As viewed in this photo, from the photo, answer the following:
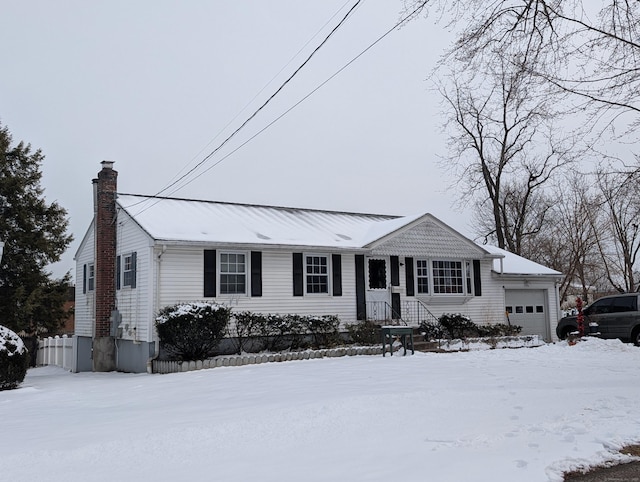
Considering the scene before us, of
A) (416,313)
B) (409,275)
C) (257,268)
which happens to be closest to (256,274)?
(257,268)

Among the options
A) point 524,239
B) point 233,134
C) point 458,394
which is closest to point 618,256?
point 524,239

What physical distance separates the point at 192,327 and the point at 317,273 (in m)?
5.16

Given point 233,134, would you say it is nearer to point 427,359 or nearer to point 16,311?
point 427,359

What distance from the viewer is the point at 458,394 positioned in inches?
349

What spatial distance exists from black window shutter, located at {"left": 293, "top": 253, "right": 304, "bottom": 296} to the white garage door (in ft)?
31.8

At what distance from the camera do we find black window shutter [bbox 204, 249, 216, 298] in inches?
669

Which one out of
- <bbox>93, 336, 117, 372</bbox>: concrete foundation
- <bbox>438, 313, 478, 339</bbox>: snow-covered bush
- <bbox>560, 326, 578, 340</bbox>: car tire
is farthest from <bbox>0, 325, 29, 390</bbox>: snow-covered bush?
<bbox>560, 326, 578, 340</bbox>: car tire

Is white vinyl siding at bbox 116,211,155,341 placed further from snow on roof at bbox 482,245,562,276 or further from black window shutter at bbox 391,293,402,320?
snow on roof at bbox 482,245,562,276

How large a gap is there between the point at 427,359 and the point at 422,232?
24.6ft

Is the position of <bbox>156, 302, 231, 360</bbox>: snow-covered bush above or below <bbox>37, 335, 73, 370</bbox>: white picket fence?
above

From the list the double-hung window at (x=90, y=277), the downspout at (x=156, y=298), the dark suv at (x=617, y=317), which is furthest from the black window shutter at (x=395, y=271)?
the double-hung window at (x=90, y=277)

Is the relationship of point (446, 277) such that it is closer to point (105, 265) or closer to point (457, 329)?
point (457, 329)

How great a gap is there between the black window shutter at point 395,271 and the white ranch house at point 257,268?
38mm

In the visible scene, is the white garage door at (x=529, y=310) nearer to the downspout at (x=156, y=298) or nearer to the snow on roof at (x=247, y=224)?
the snow on roof at (x=247, y=224)
